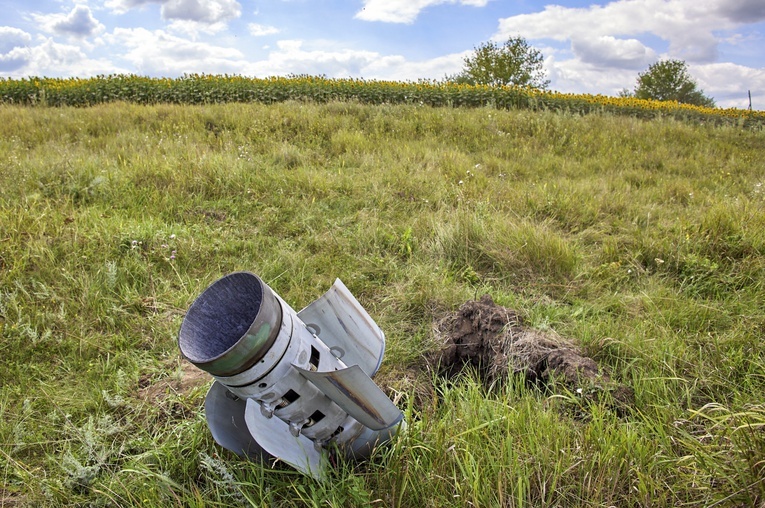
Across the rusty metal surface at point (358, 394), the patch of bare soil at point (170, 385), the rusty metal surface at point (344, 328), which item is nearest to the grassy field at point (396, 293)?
the patch of bare soil at point (170, 385)

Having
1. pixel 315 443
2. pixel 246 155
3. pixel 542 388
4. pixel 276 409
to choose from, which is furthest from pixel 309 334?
pixel 246 155

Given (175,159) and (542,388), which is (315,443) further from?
(175,159)

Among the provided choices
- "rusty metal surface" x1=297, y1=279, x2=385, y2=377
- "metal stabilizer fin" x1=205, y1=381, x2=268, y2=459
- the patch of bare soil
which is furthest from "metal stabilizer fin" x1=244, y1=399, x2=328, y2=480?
the patch of bare soil

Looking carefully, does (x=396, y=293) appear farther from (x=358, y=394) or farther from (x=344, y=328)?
(x=358, y=394)

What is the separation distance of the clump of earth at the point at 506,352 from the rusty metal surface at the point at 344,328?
74cm

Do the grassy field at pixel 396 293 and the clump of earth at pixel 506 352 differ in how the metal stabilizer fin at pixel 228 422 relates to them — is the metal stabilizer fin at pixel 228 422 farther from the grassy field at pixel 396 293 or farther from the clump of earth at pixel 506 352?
the clump of earth at pixel 506 352

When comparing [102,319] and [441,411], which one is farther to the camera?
[102,319]

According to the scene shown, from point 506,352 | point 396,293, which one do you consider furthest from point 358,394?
point 396,293

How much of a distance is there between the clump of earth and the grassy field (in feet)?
0.34

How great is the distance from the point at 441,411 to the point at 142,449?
139cm

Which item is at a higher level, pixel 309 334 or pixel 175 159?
pixel 175 159

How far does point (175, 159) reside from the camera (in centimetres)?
575

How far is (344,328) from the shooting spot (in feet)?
6.34

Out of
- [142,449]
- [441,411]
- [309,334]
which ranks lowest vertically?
[142,449]
